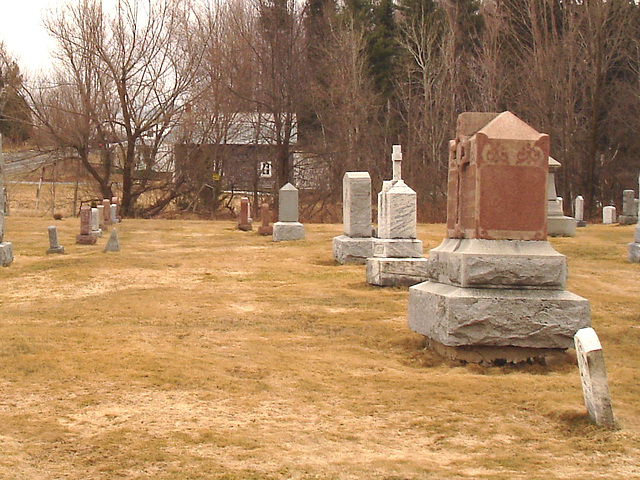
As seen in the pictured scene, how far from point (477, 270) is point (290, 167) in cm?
2776

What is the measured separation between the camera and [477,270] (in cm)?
675

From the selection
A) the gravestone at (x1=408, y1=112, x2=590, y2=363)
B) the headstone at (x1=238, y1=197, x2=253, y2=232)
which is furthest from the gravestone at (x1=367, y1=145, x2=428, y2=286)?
the headstone at (x1=238, y1=197, x2=253, y2=232)

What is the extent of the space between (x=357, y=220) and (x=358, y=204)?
0.31 meters

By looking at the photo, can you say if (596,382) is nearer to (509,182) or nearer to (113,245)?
(509,182)

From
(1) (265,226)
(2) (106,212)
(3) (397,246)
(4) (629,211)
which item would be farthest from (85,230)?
(4) (629,211)

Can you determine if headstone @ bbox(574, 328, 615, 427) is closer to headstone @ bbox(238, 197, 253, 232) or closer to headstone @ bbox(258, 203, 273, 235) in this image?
headstone @ bbox(258, 203, 273, 235)

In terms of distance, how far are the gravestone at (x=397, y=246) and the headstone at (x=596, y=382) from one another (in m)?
6.91

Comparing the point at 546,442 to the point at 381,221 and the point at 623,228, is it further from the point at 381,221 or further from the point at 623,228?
the point at 623,228

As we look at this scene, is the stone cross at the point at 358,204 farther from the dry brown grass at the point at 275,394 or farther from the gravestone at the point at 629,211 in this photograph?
the gravestone at the point at 629,211

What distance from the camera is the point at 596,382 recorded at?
4.89 m

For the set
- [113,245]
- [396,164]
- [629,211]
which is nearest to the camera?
[396,164]

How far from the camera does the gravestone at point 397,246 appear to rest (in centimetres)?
1191

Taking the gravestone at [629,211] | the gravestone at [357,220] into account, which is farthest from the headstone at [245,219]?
the gravestone at [629,211]

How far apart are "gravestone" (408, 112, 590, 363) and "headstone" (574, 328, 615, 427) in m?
1.63
